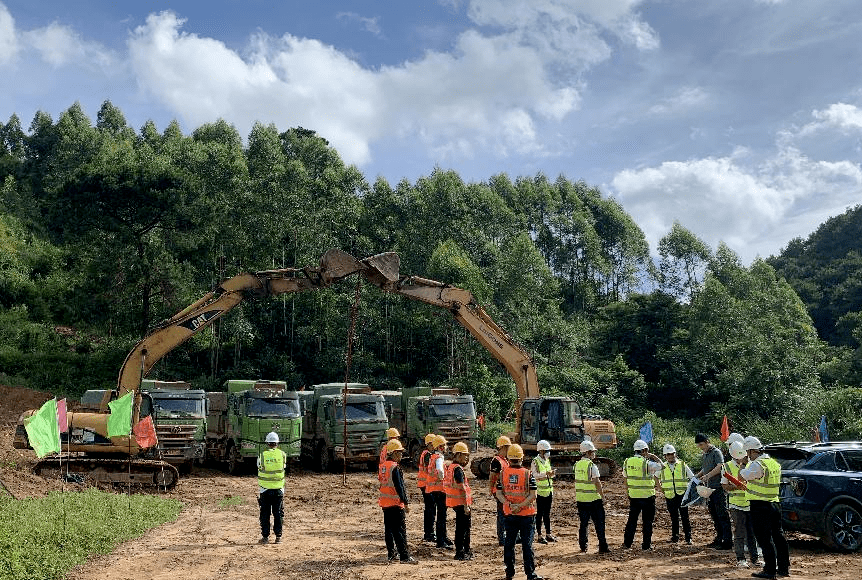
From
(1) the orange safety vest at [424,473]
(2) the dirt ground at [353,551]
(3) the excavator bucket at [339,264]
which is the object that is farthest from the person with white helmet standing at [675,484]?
(3) the excavator bucket at [339,264]

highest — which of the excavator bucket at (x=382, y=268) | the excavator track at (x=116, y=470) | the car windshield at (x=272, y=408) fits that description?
the excavator bucket at (x=382, y=268)

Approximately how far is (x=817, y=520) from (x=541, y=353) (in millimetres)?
39072

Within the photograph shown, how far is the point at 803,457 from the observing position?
37.4 feet

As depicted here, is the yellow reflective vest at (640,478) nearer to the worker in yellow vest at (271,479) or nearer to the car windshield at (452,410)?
the worker in yellow vest at (271,479)

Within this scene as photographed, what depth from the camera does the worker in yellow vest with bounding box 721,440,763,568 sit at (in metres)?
10.1

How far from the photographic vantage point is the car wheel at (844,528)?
10727mm

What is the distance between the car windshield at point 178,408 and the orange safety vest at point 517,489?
49.0 ft

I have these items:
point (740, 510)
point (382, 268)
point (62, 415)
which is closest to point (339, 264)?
→ point (382, 268)

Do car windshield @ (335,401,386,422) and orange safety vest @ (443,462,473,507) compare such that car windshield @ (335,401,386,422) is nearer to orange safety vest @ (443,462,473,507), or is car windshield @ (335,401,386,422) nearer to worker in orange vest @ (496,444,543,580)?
orange safety vest @ (443,462,473,507)

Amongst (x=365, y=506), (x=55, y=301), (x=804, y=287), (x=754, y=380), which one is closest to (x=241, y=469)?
(x=365, y=506)

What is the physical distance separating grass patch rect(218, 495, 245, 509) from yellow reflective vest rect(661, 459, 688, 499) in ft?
34.2

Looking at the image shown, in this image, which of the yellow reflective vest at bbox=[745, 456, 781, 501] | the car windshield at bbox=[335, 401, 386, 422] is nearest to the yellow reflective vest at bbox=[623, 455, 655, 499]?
the yellow reflective vest at bbox=[745, 456, 781, 501]

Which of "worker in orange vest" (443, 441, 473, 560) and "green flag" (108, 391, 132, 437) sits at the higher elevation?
"green flag" (108, 391, 132, 437)

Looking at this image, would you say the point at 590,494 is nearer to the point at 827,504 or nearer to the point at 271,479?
the point at 827,504
